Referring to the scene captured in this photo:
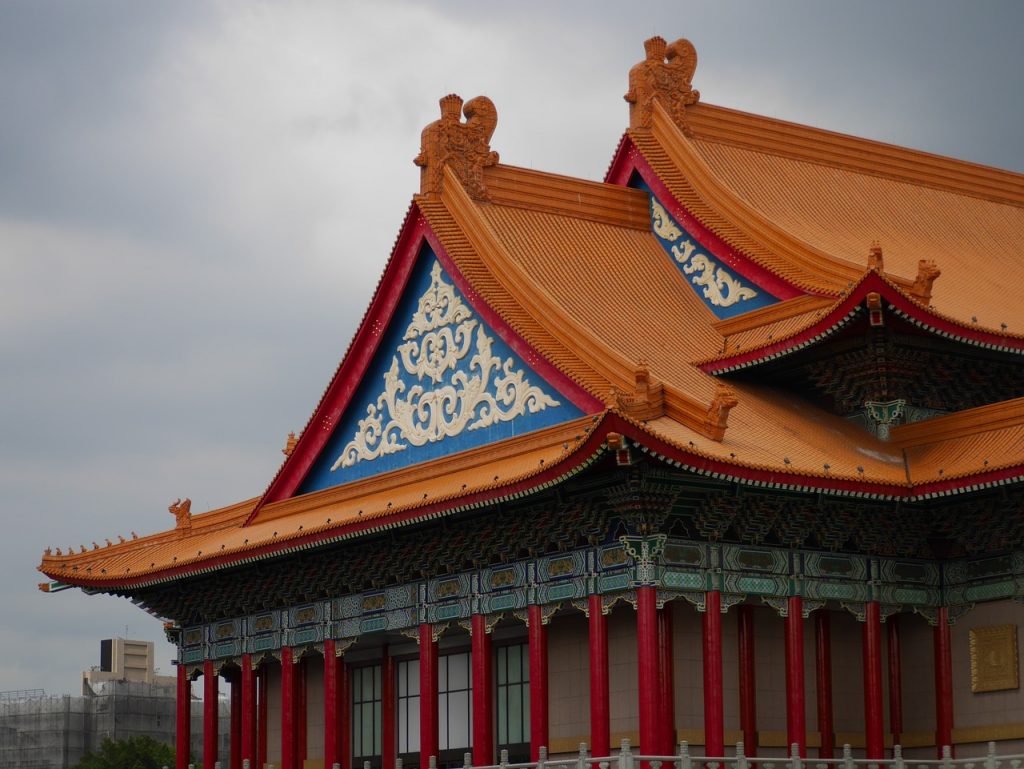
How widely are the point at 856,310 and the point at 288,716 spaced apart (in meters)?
13.2

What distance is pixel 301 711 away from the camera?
38.0m


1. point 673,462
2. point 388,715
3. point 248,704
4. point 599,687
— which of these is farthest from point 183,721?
point 673,462

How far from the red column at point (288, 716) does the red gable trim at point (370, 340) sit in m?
3.32

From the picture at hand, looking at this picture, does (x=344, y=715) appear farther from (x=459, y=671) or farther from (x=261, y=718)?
(x=459, y=671)

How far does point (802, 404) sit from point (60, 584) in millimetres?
16647

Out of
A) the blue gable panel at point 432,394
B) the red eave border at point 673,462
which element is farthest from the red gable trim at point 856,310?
the blue gable panel at point 432,394

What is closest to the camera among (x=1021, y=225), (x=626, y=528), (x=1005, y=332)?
(x=626, y=528)

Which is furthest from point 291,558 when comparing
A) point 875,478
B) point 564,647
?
point 875,478

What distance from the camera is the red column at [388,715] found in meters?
35.8

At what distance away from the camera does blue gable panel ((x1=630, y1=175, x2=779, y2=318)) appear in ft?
117

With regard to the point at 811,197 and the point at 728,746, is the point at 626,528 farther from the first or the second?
the point at 811,197

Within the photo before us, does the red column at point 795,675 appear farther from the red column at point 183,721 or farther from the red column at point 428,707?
the red column at point 183,721

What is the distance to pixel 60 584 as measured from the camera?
40.9m

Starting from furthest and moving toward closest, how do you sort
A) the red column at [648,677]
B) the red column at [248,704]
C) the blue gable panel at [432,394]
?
the red column at [248,704]
the blue gable panel at [432,394]
the red column at [648,677]
